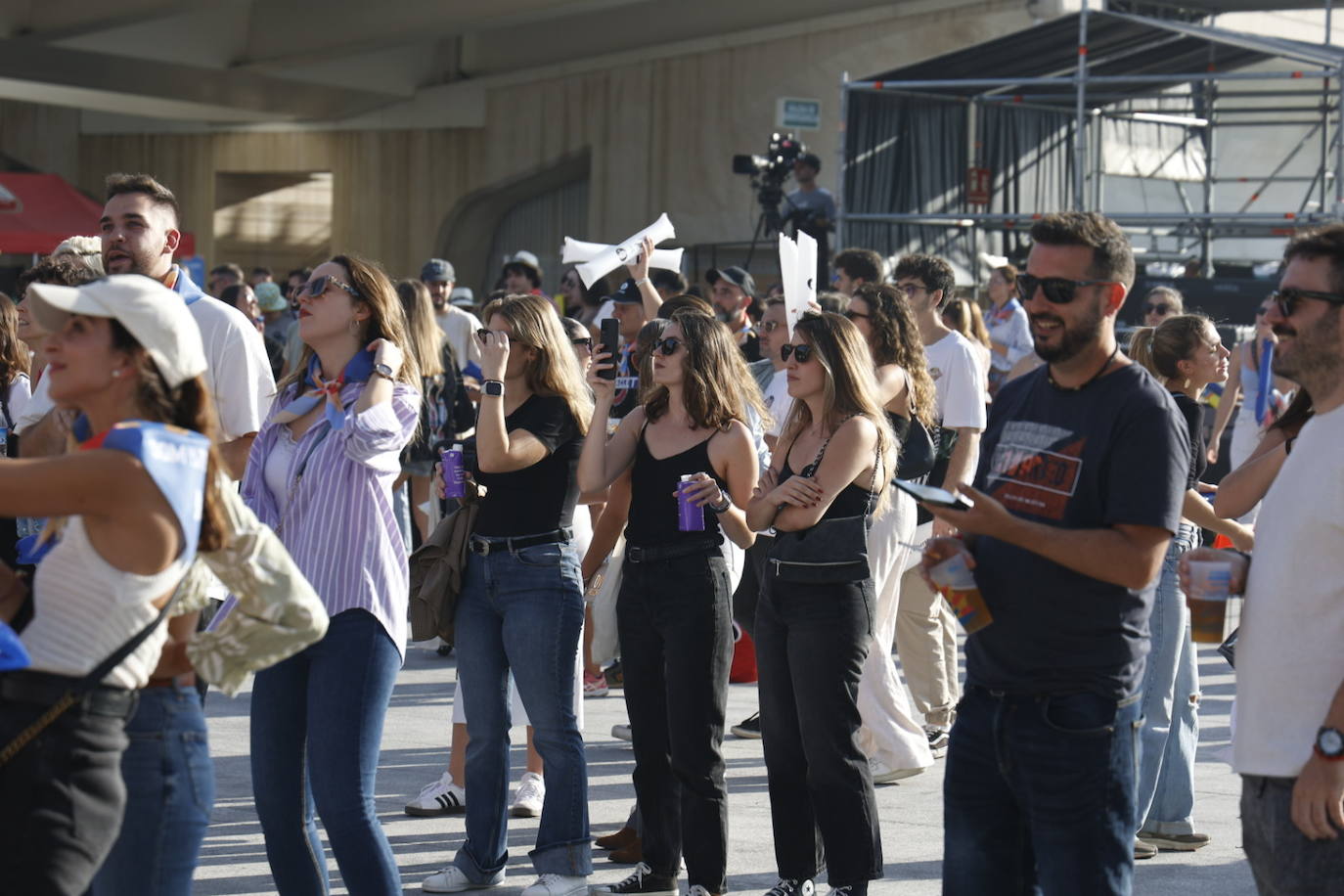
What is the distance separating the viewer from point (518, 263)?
13.5 meters

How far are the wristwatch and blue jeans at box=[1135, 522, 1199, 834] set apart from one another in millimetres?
2710

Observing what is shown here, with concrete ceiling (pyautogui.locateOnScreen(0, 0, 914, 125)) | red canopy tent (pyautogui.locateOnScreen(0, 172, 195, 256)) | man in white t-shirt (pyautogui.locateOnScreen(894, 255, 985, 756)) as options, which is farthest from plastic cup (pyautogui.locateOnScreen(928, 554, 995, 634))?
concrete ceiling (pyautogui.locateOnScreen(0, 0, 914, 125))

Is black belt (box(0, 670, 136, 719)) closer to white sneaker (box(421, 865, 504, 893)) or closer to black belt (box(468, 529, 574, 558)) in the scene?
black belt (box(468, 529, 574, 558))

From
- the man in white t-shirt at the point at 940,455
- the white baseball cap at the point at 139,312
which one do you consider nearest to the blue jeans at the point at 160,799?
the white baseball cap at the point at 139,312

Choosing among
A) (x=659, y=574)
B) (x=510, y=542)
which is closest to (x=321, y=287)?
(x=510, y=542)

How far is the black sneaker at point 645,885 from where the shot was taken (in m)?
5.66

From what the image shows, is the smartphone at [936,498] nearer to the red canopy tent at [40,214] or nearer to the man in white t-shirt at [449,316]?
the man in white t-shirt at [449,316]

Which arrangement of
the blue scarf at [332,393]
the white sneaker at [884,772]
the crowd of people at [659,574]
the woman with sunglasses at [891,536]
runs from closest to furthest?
the crowd of people at [659,574]
the blue scarf at [332,393]
the woman with sunglasses at [891,536]
the white sneaker at [884,772]

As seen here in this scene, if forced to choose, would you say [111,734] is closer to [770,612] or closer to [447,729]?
[770,612]

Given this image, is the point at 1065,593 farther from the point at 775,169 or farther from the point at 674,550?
the point at 775,169

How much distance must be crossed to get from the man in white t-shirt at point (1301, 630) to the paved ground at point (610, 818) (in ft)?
4.83

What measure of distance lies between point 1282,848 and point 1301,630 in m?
0.42

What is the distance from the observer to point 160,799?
3457mm

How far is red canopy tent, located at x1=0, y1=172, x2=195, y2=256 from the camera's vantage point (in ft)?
68.1
